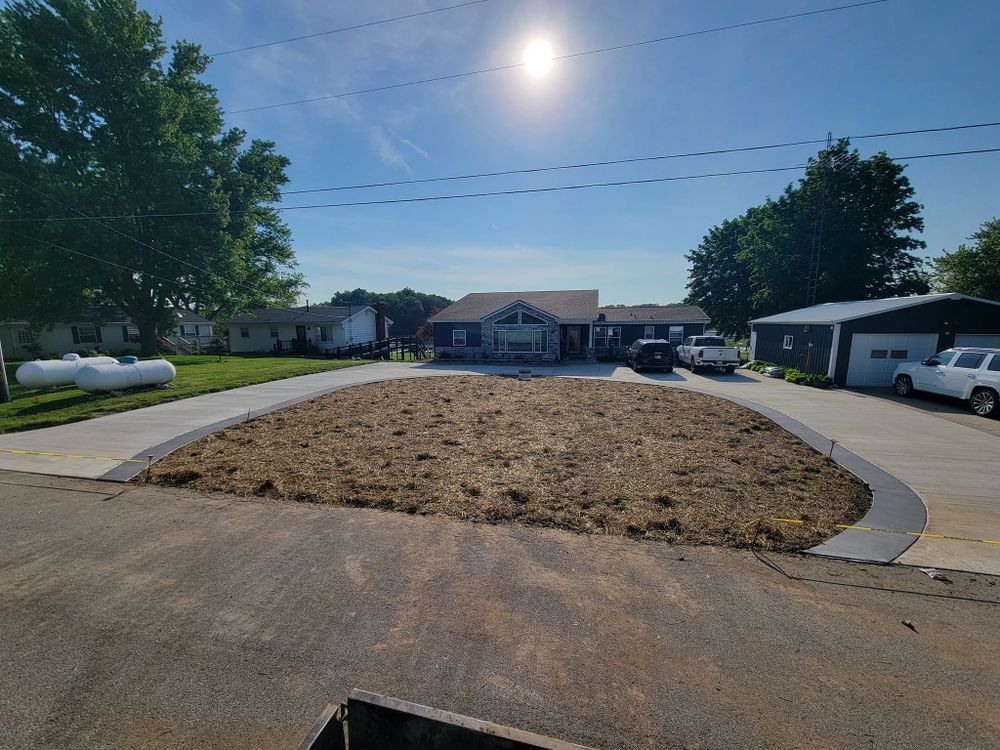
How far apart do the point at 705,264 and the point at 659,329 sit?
17.6 m

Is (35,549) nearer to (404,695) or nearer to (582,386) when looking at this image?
(404,695)

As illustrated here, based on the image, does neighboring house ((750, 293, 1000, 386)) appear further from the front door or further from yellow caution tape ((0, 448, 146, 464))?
yellow caution tape ((0, 448, 146, 464))

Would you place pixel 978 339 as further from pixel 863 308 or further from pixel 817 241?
pixel 817 241

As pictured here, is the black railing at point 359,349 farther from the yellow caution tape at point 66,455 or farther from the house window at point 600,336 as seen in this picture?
the yellow caution tape at point 66,455

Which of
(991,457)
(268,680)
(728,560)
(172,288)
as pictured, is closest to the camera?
(268,680)

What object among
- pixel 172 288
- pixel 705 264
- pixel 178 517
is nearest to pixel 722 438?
pixel 178 517

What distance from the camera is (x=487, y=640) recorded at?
9.91 feet

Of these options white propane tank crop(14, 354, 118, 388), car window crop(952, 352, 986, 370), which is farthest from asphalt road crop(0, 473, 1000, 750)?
white propane tank crop(14, 354, 118, 388)

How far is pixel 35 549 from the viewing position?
14.2 feet

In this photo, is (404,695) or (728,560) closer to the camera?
(404,695)

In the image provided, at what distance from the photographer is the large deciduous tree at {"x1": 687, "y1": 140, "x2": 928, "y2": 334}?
2695 centimetres

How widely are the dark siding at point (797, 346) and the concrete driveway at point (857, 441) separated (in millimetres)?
2795

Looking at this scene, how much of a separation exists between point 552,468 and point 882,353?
1701 cm

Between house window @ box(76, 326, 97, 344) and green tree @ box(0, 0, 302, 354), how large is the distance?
→ 7.76 m
